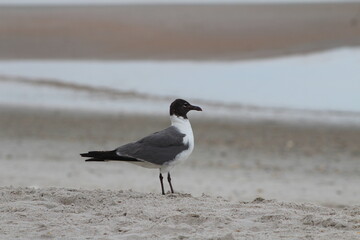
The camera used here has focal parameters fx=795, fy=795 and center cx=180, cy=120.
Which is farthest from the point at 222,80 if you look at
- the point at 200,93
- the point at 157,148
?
the point at 157,148

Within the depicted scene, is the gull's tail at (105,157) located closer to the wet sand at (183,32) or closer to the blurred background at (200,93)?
the blurred background at (200,93)

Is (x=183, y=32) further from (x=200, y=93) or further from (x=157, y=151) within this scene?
(x=157, y=151)

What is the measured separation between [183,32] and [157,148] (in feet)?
68.7

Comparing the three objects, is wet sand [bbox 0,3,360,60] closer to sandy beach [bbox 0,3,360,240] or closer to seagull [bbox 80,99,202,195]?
sandy beach [bbox 0,3,360,240]

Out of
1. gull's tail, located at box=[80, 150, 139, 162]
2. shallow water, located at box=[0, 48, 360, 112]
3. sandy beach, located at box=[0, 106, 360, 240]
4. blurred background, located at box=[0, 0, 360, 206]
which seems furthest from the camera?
shallow water, located at box=[0, 48, 360, 112]


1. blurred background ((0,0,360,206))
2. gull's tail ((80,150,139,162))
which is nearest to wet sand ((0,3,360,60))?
blurred background ((0,0,360,206))

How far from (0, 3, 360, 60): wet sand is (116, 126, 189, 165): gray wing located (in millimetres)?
15821

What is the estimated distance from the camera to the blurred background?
10391 millimetres

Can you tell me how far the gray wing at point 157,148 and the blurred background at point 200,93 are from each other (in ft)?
7.49

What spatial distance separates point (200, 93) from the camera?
58.5ft

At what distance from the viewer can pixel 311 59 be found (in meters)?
21.1

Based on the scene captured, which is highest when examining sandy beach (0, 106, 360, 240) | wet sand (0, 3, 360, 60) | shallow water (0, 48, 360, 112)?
wet sand (0, 3, 360, 60)

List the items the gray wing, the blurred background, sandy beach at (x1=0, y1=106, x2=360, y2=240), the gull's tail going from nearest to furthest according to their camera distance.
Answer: sandy beach at (x1=0, y1=106, x2=360, y2=240)
the gull's tail
the gray wing
the blurred background

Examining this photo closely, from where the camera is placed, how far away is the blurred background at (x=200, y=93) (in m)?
10.4
